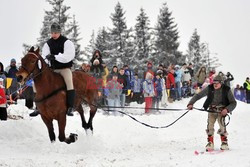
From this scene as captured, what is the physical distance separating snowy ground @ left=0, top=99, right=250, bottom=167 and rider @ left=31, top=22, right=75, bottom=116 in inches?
50.4

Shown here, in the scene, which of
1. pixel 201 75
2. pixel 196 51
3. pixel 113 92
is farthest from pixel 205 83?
pixel 196 51

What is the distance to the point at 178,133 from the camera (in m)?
15.0

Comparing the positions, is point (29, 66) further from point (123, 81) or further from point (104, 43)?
point (104, 43)

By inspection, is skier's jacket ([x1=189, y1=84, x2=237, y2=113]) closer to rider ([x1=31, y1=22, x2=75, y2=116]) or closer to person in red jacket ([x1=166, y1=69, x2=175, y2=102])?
rider ([x1=31, y1=22, x2=75, y2=116])

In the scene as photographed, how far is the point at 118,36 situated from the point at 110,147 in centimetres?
3894

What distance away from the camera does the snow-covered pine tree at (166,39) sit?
166 ft

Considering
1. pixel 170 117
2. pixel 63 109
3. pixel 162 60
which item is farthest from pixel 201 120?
pixel 162 60

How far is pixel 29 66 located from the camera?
9039 millimetres

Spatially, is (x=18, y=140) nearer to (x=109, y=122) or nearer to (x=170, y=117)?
(x=109, y=122)

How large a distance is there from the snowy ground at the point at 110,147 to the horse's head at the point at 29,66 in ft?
5.90

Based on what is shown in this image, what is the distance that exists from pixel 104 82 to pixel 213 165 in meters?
10.2

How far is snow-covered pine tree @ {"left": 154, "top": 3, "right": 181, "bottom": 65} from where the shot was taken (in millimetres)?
50719

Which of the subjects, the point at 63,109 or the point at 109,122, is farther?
the point at 109,122

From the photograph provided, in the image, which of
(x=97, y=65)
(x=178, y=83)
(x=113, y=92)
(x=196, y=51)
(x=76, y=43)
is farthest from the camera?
(x=196, y=51)
